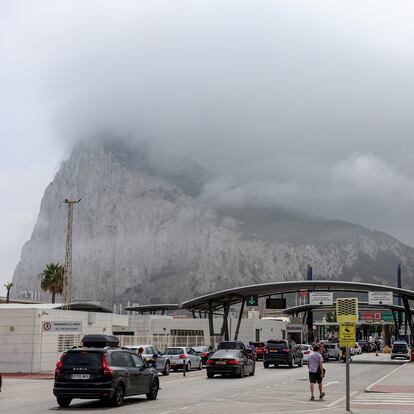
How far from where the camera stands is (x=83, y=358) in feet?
61.4

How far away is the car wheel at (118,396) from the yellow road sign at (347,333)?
6.41 m

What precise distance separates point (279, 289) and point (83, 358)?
6162cm

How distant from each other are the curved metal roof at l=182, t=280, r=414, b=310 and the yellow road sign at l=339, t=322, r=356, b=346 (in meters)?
52.8

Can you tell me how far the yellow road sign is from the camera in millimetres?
18703

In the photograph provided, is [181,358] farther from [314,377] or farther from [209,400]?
[314,377]

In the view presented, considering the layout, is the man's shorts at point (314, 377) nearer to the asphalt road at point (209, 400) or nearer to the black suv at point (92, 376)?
the asphalt road at point (209, 400)

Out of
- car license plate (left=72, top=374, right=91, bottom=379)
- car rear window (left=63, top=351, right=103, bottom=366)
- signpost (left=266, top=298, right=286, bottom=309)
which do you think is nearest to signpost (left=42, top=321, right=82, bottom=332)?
car rear window (left=63, top=351, right=103, bottom=366)

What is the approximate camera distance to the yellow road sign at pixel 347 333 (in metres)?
18.7

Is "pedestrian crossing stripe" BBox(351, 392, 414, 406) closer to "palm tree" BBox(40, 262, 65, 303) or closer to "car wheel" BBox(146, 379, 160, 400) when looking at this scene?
"car wheel" BBox(146, 379, 160, 400)

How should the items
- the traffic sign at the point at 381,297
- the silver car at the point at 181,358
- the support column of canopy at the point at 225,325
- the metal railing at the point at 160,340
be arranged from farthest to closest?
the support column of canopy at the point at 225,325 → the traffic sign at the point at 381,297 → the metal railing at the point at 160,340 → the silver car at the point at 181,358

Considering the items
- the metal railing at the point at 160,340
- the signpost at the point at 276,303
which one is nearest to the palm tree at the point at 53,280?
the metal railing at the point at 160,340

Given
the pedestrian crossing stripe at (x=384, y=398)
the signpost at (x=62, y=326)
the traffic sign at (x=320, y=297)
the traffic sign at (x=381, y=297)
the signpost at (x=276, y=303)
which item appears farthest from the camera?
the traffic sign at (x=320, y=297)

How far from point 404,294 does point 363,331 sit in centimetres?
11520

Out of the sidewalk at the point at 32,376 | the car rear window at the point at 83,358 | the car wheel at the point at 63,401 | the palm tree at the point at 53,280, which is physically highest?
the palm tree at the point at 53,280
